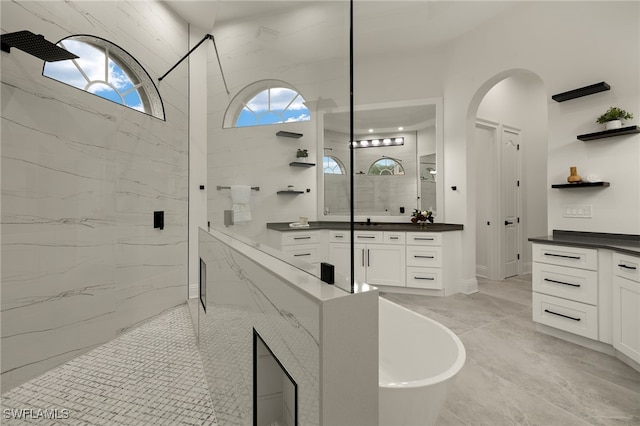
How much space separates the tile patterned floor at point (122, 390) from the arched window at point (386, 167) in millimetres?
2830

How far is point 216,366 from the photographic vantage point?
1694mm

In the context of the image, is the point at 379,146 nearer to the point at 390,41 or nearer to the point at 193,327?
the point at 390,41

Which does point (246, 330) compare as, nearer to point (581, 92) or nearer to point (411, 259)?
point (411, 259)

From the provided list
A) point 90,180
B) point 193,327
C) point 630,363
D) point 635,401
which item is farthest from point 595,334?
point 90,180

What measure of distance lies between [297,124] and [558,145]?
2956mm

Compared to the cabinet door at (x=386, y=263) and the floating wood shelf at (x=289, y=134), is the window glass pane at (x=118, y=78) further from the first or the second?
the cabinet door at (x=386, y=263)

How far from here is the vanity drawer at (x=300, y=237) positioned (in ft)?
3.12

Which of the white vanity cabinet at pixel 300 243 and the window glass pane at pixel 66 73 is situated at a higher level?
the window glass pane at pixel 66 73

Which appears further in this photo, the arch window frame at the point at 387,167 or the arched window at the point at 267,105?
the arch window frame at the point at 387,167

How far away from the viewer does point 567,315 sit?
2.37m

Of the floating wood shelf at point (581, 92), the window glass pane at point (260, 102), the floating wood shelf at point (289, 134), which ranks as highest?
the floating wood shelf at point (581, 92)

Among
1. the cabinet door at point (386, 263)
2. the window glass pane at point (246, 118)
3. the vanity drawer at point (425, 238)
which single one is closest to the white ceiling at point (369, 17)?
the window glass pane at point (246, 118)

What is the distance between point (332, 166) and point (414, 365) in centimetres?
112

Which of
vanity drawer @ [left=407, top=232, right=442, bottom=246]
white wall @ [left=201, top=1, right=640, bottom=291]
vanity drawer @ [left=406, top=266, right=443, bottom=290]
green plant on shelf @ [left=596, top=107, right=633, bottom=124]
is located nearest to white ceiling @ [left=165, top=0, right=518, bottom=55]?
white wall @ [left=201, top=1, right=640, bottom=291]
